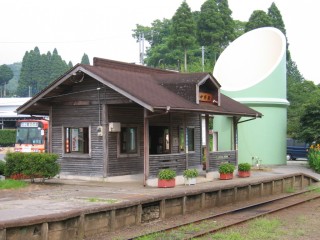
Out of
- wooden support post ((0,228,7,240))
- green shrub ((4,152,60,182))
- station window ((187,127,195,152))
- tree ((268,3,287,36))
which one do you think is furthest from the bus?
tree ((268,3,287,36))

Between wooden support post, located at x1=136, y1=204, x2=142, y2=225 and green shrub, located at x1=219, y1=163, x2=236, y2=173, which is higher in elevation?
green shrub, located at x1=219, y1=163, x2=236, y2=173

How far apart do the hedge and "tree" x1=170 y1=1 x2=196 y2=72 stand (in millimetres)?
22292

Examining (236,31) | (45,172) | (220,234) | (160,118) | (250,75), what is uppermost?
(236,31)

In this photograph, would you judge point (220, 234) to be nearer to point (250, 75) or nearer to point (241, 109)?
point (241, 109)

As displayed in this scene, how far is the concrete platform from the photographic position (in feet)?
30.1

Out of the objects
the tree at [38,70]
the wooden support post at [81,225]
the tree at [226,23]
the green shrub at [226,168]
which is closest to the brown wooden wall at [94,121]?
the green shrub at [226,168]

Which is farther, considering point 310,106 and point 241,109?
point 310,106

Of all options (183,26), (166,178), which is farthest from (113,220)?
(183,26)

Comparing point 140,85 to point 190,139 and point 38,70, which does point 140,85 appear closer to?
point 190,139

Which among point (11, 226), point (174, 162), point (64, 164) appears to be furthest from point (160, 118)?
point (11, 226)

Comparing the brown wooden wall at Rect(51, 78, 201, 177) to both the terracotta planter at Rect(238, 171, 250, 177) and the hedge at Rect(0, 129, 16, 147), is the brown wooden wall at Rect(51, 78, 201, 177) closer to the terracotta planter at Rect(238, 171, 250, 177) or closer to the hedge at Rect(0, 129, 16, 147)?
the terracotta planter at Rect(238, 171, 250, 177)

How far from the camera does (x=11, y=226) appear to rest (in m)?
8.29

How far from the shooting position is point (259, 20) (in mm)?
59094

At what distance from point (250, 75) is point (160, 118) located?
12.5 meters
